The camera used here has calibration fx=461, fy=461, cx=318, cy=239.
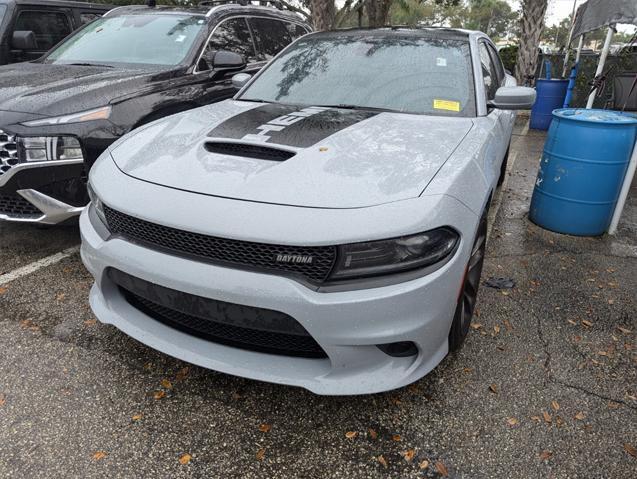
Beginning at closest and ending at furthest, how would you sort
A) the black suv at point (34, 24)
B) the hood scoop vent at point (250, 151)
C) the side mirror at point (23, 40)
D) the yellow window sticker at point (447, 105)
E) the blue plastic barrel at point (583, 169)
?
the hood scoop vent at point (250, 151) → the yellow window sticker at point (447, 105) → the blue plastic barrel at point (583, 169) → the side mirror at point (23, 40) → the black suv at point (34, 24)

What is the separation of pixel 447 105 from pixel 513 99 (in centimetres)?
42

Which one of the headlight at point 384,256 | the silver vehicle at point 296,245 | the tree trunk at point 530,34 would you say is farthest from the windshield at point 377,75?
the tree trunk at point 530,34

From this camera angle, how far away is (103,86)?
11.5ft

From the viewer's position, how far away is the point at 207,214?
179 cm

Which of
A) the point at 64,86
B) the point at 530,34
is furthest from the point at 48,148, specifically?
the point at 530,34

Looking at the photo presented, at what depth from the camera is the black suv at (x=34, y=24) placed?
544 centimetres

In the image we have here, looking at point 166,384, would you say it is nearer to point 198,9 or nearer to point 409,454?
point 409,454

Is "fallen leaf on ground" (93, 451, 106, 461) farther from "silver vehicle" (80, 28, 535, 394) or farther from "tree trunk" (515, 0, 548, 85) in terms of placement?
"tree trunk" (515, 0, 548, 85)

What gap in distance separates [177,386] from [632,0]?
6698mm

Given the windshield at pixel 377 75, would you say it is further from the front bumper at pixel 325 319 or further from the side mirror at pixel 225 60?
the front bumper at pixel 325 319

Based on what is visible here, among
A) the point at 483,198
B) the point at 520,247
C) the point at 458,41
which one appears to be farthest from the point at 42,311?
the point at 520,247

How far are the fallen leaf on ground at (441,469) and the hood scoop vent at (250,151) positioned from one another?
145cm

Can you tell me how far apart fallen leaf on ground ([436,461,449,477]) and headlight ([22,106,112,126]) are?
3.06 metres

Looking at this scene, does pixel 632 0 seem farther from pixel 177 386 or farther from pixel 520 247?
pixel 177 386
